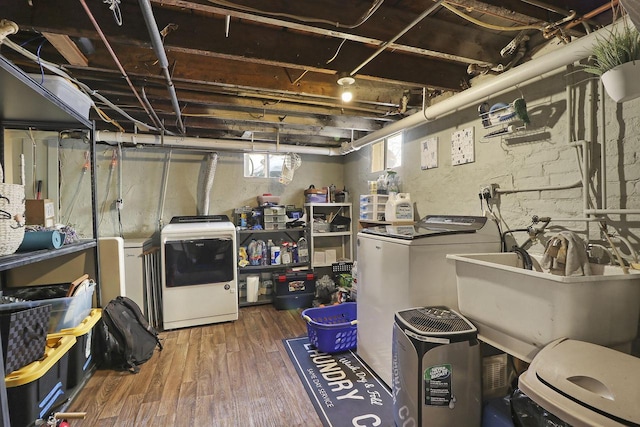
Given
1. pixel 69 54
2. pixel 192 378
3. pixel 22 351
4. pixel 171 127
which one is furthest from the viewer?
pixel 171 127

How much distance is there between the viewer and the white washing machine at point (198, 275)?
3184 mm

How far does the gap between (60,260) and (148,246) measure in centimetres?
152

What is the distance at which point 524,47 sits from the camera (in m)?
1.95

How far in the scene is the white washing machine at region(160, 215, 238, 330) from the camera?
3.18 meters

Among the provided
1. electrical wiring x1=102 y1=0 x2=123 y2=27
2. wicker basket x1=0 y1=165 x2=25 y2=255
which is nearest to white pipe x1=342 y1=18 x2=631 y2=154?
electrical wiring x1=102 y1=0 x2=123 y2=27

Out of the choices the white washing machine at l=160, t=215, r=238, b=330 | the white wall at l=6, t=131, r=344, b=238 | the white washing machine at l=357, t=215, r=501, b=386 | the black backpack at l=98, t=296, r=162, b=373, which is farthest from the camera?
the white wall at l=6, t=131, r=344, b=238

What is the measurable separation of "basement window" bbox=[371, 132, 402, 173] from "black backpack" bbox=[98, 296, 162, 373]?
3012 mm

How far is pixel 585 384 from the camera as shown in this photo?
0.94 metres

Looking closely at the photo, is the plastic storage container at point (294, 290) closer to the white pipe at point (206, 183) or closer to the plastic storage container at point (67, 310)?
the white pipe at point (206, 183)

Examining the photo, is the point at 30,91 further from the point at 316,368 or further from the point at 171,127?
the point at 316,368

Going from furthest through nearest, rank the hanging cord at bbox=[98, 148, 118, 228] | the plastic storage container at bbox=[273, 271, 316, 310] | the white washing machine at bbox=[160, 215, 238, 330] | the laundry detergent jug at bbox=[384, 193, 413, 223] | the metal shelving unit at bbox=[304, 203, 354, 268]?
the metal shelving unit at bbox=[304, 203, 354, 268] < the plastic storage container at bbox=[273, 271, 316, 310] < the hanging cord at bbox=[98, 148, 118, 228] < the white washing machine at bbox=[160, 215, 238, 330] < the laundry detergent jug at bbox=[384, 193, 413, 223]

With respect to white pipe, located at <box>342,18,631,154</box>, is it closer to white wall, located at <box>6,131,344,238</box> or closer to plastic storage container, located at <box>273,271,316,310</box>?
plastic storage container, located at <box>273,271,316,310</box>

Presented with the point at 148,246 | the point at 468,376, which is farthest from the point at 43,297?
the point at 468,376

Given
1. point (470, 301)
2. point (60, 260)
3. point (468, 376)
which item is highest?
point (60, 260)
